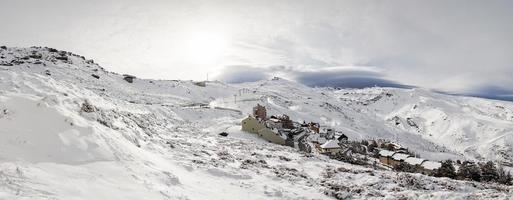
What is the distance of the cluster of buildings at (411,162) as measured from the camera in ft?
223

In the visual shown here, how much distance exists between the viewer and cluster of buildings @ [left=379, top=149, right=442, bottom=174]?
6784 cm

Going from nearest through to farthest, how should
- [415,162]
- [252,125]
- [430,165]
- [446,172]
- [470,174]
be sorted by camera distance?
[470,174], [446,172], [252,125], [430,165], [415,162]

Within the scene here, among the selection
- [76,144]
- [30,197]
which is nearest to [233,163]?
[76,144]

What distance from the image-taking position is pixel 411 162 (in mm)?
74250

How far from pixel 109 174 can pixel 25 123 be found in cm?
470

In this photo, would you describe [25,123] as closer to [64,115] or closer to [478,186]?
[64,115]

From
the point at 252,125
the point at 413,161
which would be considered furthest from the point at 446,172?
the point at 413,161

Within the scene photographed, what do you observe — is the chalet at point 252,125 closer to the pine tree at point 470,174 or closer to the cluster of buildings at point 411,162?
the cluster of buildings at point 411,162

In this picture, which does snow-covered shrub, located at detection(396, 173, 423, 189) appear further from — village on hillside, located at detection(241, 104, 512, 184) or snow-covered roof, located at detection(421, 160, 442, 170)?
snow-covered roof, located at detection(421, 160, 442, 170)

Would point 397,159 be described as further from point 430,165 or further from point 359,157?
point 359,157

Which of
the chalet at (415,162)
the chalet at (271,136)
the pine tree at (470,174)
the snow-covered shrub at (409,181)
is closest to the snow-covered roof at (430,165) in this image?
the chalet at (415,162)

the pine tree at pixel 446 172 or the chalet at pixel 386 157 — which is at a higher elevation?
the pine tree at pixel 446 172

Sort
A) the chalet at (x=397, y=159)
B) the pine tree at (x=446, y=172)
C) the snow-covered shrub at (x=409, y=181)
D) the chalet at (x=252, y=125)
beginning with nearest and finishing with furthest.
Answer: the snow-covered shrub at (x=409, y=181), the pine tree at (x=446, y=172), the chalet at (x=252, y=125), the chalet at (x=397, y=159)

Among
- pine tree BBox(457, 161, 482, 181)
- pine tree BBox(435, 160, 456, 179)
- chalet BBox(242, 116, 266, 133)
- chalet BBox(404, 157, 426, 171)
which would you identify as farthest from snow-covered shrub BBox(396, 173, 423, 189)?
chalet BBox(404, 157, 426, 171)
